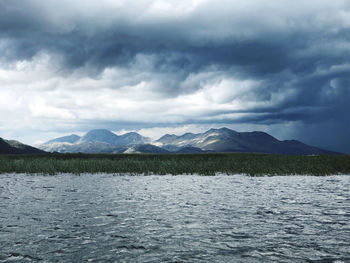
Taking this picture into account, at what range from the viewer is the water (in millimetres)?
14859

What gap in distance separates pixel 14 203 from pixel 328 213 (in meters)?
26.6

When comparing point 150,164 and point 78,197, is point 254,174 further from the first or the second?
point 78,197

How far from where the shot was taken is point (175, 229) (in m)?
19.9

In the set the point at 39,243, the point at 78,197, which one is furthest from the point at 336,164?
the point at 39,243

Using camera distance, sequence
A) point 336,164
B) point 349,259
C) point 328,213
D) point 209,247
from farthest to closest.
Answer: point 336,164 → point 328,213 → point 209,247 → point 349,259

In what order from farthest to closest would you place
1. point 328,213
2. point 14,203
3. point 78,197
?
point 78,197 → point 14,203 → point 328,213

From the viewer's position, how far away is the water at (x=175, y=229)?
48.8 feet

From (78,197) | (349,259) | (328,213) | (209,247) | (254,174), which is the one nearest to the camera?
(349,259)

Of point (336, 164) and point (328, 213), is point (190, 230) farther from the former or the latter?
point (336, 164)

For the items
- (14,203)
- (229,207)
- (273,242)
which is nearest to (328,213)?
(229,207)

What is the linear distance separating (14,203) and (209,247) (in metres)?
21.4

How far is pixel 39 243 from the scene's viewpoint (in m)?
16.6

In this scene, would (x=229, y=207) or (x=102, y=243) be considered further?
(x=229, y=207)

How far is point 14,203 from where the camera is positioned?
2998cm
